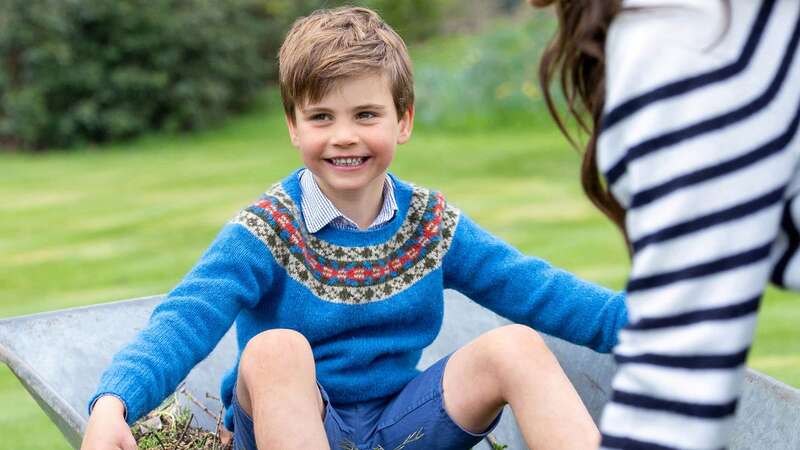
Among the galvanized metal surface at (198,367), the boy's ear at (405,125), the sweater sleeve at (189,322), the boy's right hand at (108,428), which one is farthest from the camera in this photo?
the boy's ear at (405,125)

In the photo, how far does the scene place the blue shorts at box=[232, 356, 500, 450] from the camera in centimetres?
224

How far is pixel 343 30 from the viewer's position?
234 centimetres

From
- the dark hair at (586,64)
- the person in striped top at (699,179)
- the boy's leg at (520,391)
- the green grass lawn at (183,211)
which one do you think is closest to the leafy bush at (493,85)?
the green grass lawn at (183,211)

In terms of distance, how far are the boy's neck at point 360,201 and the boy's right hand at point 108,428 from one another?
60cm

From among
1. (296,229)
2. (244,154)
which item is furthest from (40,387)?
(244,154)

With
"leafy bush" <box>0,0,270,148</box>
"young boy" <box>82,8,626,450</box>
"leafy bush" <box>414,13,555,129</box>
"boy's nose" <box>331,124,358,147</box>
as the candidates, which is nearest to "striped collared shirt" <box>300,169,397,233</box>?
"young boy" <box>82,8,626,450</box>

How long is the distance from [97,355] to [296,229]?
1.93ft

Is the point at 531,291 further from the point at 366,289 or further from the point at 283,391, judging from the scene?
the point at 283,391

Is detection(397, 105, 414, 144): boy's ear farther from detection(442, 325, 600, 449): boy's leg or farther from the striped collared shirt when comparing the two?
detection(442, 325, 600, 449): boy's leg

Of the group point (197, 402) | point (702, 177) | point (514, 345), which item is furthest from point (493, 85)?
point (702, 177)

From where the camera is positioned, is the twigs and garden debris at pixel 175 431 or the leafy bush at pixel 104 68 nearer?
the twigs and garden debris at pixel 175 431

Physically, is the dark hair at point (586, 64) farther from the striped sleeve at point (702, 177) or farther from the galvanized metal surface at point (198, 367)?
the galvanized metal surface at point (198, 367)

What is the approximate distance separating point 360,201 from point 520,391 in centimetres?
52

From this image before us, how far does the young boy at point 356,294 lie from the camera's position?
81.7 inches
